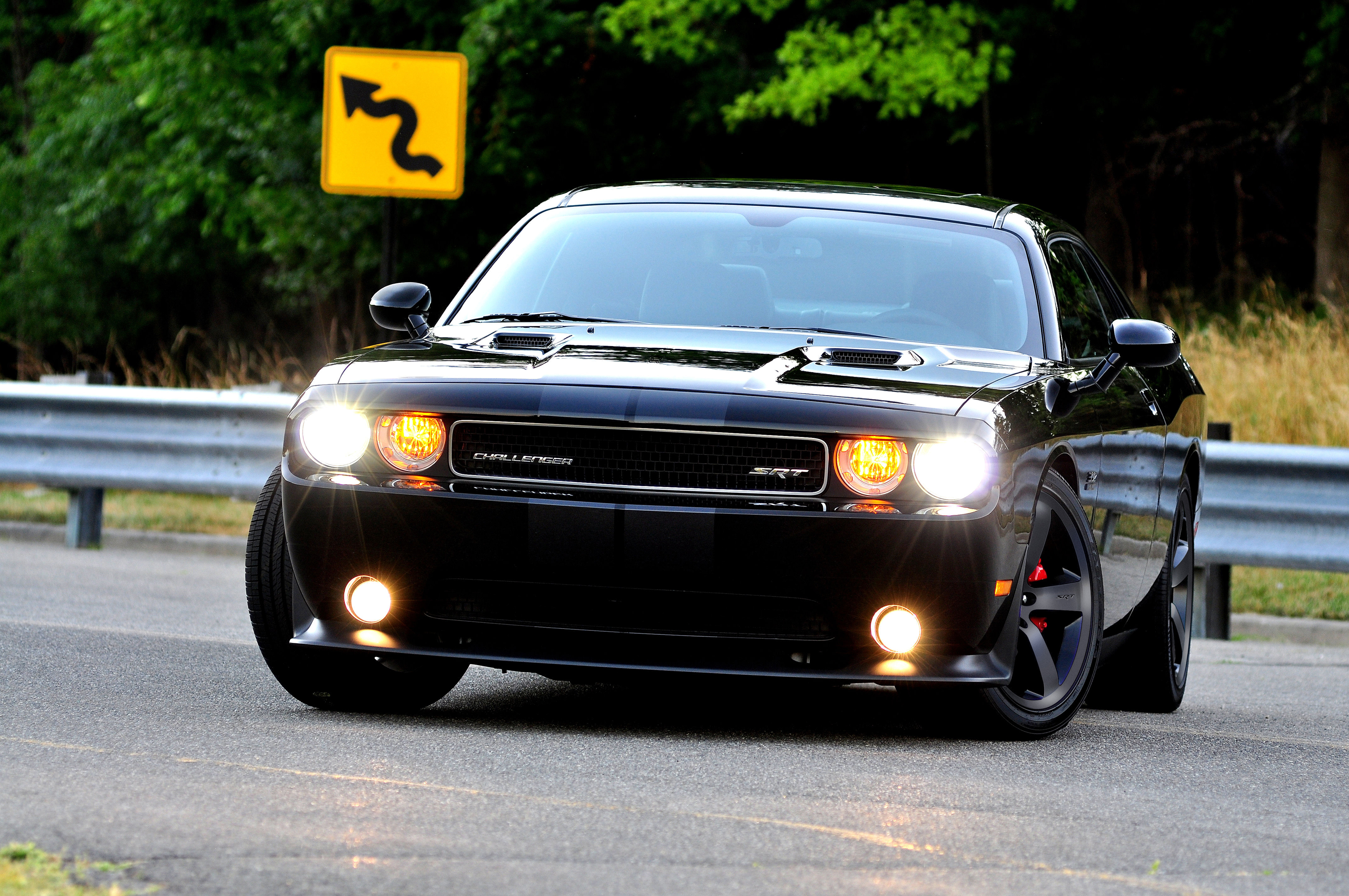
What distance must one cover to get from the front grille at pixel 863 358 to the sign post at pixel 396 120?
6127 millimetres

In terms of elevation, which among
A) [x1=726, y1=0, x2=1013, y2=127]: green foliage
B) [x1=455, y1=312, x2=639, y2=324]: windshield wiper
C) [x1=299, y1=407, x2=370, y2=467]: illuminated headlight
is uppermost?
[x1=726, y1=0, x2=1013, y2=127]: green foliage

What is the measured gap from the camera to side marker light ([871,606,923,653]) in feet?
16.0

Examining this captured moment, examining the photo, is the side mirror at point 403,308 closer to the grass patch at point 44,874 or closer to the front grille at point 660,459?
the front grille at point 660,459

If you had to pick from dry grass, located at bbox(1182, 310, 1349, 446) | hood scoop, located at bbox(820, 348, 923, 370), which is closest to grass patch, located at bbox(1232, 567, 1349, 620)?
dry grass, located at bbox(1182, 310, 1349, 446)

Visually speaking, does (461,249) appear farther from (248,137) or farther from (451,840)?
(451,840)

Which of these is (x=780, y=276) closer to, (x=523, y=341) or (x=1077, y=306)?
(x=523, y=341)

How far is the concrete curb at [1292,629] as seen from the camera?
9328 mm

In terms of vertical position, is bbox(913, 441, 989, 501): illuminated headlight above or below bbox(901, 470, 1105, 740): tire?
above

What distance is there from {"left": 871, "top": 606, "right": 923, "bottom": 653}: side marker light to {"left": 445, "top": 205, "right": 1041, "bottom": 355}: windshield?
1.12 meters

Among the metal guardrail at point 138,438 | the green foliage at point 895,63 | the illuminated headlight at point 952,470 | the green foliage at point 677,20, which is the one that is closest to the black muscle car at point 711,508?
the illuminated headlight at point 952,470

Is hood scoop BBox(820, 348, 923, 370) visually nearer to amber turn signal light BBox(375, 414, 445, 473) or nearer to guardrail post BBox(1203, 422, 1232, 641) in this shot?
amber turn signal light BBox(375, 414, 445, 473)

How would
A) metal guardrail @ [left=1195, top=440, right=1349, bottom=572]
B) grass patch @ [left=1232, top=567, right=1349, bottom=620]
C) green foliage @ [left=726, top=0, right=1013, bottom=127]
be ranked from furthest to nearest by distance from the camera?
green foliage @ [left=726, top=0, right=1013, bottom=127] → grass patch @ [left=1232, top=567, right=1349, bottom=620] → metal guardrail @ [left=1195, top=440, right=1349, bottom=572]

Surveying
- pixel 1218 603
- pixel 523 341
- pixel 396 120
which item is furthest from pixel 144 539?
pixel 523 341

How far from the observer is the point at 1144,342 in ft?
19.4
